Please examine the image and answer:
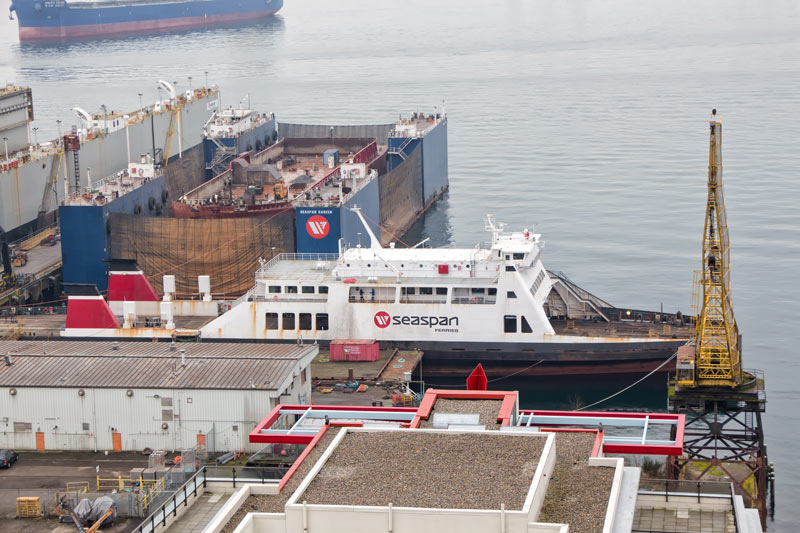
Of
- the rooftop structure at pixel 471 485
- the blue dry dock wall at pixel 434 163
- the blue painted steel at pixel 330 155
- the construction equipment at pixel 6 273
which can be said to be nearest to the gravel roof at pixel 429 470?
the rooftop structure at pixel 471 485

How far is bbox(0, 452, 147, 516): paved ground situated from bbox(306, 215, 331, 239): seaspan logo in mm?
24823

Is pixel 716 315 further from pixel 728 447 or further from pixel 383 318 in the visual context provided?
pixel 383 318

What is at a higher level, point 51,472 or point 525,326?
point 525,326

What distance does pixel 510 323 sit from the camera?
54.9m

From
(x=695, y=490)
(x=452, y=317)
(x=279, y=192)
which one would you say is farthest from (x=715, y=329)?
(x=279, y=192)

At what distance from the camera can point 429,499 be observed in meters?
25.8

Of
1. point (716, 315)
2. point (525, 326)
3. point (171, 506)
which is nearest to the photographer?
point (171, 506)

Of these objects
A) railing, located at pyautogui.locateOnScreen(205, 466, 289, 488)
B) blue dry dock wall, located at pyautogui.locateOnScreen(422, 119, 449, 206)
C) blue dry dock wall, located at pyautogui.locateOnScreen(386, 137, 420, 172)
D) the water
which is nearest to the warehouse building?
railing, located at pyautogui.locateOnScreen(205, 466, 289, 488)

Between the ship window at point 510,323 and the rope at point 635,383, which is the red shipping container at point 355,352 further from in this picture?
the rope at point 635,383

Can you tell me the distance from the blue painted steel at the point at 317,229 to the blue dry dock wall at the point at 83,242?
1013 centimetres

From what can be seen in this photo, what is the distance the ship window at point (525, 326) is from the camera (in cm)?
5481

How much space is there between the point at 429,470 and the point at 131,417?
18265 millimetres

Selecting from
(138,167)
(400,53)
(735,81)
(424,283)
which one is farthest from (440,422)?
(400,53)

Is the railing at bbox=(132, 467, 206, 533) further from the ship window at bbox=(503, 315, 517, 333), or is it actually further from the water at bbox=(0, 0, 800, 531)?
the ship window at bbox=(503, 315, 517, 333)
